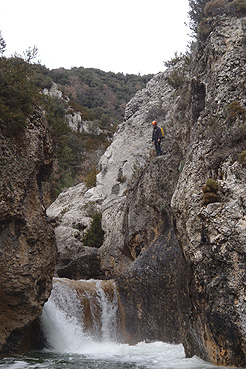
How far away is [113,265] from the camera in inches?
785

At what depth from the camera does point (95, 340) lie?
13531 mm

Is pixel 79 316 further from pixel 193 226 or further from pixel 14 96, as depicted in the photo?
pixel 14 96

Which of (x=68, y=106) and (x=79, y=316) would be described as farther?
(x=68, y=106)

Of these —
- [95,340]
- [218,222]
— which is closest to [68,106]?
[95,340]

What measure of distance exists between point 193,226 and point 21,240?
5.21m

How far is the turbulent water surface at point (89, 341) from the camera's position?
9.21 metres

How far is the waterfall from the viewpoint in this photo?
41.6ft

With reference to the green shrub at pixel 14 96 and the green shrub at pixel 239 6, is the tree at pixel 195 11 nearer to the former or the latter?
the green shrub at pixel 239 6

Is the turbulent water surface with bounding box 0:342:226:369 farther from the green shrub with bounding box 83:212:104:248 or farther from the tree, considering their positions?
the tree

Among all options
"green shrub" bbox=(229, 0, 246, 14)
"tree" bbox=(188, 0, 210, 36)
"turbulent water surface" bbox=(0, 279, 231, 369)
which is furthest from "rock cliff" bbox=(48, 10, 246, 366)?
"tree" bbox=(188, 0, 210, 36)

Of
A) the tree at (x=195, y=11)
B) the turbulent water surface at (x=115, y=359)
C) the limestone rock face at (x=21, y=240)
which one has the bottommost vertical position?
the turbulent water surface at (x=115, y=359)

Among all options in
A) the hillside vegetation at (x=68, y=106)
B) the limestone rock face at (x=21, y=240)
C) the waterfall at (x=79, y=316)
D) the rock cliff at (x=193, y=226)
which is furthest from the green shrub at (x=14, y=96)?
the waterfall at (x=79, y=316)

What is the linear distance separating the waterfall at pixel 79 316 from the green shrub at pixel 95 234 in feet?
23.5

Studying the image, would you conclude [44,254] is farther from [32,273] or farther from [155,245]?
[155,245]
